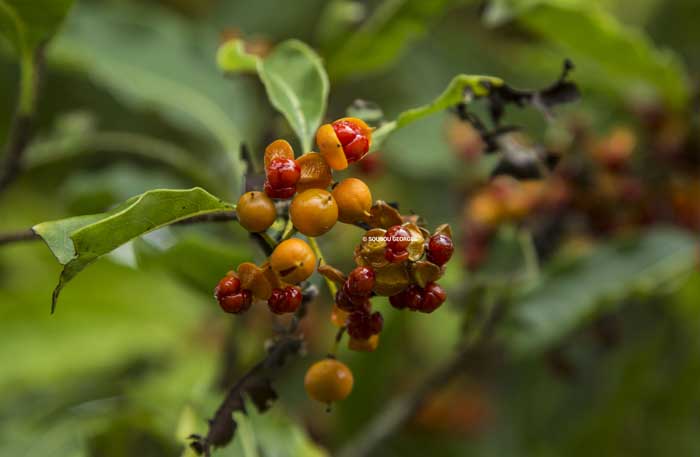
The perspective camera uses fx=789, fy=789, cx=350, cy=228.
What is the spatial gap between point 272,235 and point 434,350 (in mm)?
1156

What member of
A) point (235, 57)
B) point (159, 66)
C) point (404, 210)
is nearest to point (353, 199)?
point (235, 57)

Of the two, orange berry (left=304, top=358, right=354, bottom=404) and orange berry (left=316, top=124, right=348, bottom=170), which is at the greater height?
orange berry (left=316, top=124, right=348, bottom=170)

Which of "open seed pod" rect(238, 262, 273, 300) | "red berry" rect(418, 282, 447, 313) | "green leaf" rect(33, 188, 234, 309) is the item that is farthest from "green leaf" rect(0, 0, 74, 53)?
"red berry" rect(418, 282, 447, 313)

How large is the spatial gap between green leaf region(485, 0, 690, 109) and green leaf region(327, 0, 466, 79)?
3.4 inches

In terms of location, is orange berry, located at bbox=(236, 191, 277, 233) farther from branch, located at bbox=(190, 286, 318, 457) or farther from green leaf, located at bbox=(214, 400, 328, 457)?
green leaf, located at bbox=(214, 400, 328, 457)

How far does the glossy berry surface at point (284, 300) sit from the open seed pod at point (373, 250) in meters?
0.06

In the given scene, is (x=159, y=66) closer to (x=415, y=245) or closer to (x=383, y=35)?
(x=383, y=35)

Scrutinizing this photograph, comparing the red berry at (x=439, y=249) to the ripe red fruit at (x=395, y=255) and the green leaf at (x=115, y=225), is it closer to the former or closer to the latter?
the ripe red fruit at (x=395, y=255)

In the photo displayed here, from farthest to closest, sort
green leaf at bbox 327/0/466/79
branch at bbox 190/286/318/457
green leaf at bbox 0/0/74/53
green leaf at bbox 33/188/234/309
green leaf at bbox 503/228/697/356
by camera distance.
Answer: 1. green leaf at bbox 503/228/697/356
2. green leaf at bbox 327/0/466/79
3. green leaf at bbox 0/0/74/53
4. branch at bbox 190/286/318/457
5. green leaf at bbox 33/188/234/309

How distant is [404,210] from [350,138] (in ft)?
4.07

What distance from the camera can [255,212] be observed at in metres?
0.62

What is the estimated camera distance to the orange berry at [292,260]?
23.6 inches

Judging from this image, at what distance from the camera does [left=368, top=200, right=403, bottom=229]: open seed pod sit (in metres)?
0.63

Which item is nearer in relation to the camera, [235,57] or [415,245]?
[415,245]
